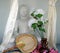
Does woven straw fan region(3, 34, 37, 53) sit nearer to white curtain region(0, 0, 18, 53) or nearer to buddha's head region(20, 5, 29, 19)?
white curtain region(0, 0, 18, 53)

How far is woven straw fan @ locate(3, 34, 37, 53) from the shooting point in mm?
1456

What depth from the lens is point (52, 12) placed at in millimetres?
1486

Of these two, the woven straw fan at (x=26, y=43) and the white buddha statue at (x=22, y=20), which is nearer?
the woven straw fan at (x=26, y=43)

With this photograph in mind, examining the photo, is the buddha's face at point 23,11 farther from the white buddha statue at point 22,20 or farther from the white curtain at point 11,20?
the white curtain at point 11,20

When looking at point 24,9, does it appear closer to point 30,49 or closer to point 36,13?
point 36,13

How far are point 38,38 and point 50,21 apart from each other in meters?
0.19

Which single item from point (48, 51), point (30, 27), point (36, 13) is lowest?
point (48, 51)

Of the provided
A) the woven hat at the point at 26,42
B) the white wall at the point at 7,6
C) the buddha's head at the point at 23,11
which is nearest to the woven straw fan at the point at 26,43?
the woven hat at the point at 26,42

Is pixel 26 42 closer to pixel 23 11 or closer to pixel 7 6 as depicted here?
pixel 23 11

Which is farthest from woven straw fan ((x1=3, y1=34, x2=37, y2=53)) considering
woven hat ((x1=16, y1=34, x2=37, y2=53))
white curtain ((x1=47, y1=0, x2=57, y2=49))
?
white curtain ((x1=47, y1=0, x2=57, y2=49))

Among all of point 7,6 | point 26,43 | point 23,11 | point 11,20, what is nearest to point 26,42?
point 26,43

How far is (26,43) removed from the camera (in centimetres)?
A: 147

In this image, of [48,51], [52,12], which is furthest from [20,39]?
[52,12]

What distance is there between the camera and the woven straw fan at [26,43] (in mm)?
1456
